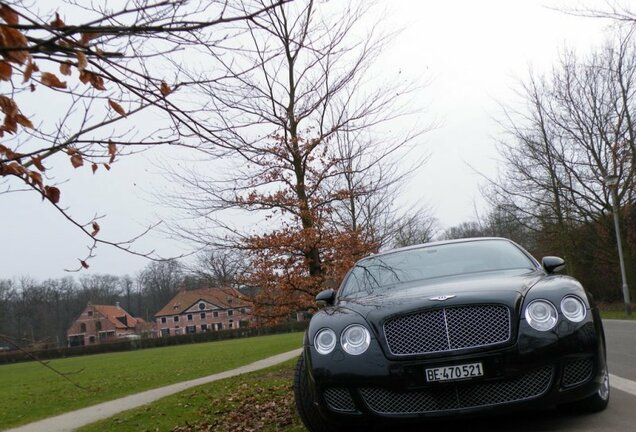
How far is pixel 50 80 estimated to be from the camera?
8.28 ft

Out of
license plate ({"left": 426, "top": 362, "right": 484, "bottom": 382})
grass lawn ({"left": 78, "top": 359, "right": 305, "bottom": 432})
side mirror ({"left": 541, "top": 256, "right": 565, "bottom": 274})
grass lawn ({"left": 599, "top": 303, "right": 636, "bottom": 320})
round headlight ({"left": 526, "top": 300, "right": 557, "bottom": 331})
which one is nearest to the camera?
license plate ({"left": 426, "top": 362, "right": 484, "bottom": 382})

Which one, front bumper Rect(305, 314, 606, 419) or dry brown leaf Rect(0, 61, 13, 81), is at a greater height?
dry brown leaf Rect(0, 61, 13, 81)

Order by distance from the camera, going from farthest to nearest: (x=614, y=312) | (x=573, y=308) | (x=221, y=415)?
(x=614, y=312)
(x=221, y=415)
(x=573, y=308)

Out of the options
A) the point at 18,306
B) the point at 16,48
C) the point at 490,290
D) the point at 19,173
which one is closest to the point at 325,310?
the point at 490,290

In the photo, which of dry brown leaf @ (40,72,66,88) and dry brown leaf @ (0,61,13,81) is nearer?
dry brown leaf @ (0,61,13,81)

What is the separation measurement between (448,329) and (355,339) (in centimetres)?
59

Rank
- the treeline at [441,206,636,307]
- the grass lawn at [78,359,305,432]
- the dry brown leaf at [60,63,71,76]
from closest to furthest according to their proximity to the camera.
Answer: the dry brown leaf at [60,63,71,76]
the grass lawn at [78,359,305,432]
the treeline at [441,206,636,307]

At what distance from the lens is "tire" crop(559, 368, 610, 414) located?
162 inches

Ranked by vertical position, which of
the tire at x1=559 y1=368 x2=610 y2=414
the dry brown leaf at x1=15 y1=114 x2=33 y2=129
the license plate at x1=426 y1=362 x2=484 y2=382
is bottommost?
the tire at x1=559 y1=368 x2=610 y2=414

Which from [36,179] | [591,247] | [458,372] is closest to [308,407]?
[458,372]

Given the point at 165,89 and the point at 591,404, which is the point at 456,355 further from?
the point at 165,89

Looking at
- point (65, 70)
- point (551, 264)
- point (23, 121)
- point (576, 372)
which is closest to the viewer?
point (23, 121)

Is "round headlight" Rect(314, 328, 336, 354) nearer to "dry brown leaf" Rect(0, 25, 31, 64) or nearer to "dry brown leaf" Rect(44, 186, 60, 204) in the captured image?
"dry brown leaf" Rect(44, 186, 60, 204)

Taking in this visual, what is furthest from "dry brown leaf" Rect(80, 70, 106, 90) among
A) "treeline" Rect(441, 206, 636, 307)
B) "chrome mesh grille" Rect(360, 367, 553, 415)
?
"treeline" Rect(441, 206, 636, 307)
